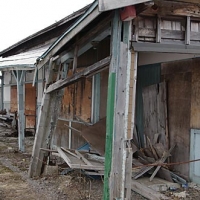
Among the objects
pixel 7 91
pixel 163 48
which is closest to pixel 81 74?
pixel 163 48

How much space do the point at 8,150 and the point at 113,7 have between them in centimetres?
689

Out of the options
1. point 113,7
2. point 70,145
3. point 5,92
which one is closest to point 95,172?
point 70,145

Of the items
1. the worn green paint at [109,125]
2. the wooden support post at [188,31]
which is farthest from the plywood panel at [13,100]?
the wooden support post at [188,31]

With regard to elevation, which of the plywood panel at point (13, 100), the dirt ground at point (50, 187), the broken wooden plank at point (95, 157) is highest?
the plywood panel at point (13, 100)

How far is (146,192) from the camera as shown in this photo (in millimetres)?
4914

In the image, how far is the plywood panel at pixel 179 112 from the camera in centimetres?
545

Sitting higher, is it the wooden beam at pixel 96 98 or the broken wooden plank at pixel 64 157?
the wooden beam at pixel 96 98

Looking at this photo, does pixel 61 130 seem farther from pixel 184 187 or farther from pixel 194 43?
pixel 194 43

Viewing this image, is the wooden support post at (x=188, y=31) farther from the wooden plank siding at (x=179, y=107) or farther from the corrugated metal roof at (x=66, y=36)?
the wooden plank siding at (x=179, y=107)

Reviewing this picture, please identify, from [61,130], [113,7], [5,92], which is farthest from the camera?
[5,92]

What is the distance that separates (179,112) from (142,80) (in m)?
1.32

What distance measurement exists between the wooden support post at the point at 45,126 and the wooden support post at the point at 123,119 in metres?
2.58

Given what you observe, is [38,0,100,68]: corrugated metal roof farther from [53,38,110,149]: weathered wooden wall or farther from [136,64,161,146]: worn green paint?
[136,64,161,146]: worn green paint

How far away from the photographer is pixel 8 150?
29.6 feet
